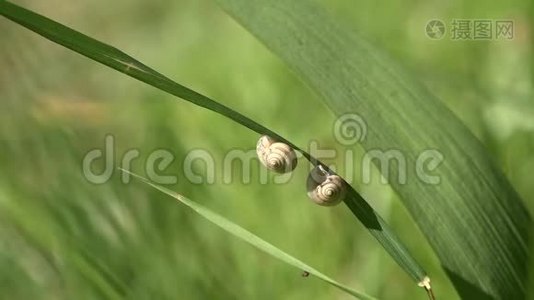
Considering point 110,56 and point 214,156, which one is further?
point 214,156

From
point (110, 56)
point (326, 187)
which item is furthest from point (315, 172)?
point (110, 56)

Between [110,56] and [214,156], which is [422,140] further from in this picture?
[214,156]

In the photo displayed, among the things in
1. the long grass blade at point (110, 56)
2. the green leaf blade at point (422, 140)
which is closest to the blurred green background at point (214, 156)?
the green leaf blade at point (422, 140)

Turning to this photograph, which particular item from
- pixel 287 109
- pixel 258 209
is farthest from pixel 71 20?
pixel 258 209

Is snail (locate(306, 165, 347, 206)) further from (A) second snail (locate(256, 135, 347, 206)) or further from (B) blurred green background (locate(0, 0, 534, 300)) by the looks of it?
(B) blurred green background (locate(0, 0, 534, 300))

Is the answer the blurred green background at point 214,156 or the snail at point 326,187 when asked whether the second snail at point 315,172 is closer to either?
the snail at point 326,187
